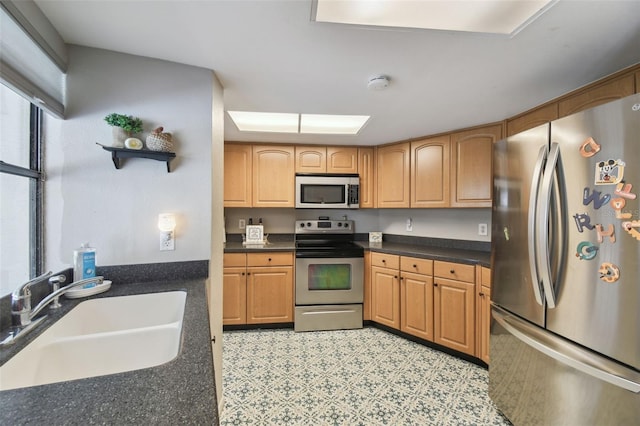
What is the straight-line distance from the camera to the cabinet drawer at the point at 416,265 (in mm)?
2385

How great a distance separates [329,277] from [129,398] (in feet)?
7.43

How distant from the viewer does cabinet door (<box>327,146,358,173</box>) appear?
306cm

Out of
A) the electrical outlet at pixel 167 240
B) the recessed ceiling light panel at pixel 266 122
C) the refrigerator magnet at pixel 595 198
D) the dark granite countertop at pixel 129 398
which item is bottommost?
the dark granite countertop at pixel 129 398

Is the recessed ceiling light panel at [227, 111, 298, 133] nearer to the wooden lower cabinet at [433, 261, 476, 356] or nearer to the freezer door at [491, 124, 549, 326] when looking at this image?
the freezer door at [491, 124, 549, 326]

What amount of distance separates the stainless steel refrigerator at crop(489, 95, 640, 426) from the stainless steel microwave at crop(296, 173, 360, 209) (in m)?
1.67

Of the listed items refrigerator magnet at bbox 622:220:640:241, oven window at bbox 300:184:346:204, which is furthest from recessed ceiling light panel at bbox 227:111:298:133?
refrigerator magnet at bbox 622:220:640:241

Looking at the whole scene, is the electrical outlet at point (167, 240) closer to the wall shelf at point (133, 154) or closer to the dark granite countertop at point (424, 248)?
the wall shelf at point (133, 154)

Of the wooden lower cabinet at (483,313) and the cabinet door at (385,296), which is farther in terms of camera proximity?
the cabinet door at (385,296)

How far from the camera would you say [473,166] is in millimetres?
2348

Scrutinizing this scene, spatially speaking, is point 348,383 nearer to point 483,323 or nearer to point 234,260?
point 483,323

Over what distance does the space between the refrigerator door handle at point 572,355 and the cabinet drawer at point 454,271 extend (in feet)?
2.10

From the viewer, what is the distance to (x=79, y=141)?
→ 1328 mm

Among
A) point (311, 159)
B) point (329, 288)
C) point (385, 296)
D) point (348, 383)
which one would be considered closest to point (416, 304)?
point (385, 296)

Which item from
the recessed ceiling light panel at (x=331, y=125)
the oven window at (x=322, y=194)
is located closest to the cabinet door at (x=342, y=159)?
the oven window at (x=322, y=194)
